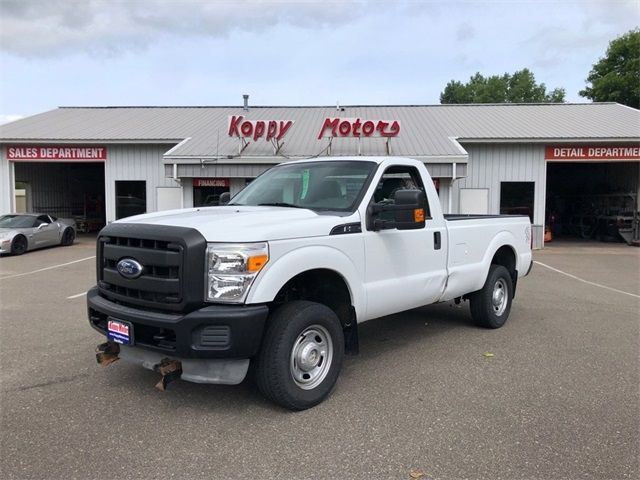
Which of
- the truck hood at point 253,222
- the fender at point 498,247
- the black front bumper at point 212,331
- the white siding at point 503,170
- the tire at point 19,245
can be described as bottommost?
the tire at point 19,245

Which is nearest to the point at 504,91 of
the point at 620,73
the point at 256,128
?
the point at 620,73

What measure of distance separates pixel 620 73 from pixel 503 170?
102 feet

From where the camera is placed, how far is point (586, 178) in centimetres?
2686

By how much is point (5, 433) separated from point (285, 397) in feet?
6.66

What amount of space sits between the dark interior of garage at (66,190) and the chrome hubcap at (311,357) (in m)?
23.4

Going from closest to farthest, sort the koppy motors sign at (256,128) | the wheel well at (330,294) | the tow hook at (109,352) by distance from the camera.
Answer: the tow hook at (109,352) → the wheel well at (330,294) → the koppy motors sign at (256,128)

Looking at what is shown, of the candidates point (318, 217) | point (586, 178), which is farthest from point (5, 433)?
point (586, 178)

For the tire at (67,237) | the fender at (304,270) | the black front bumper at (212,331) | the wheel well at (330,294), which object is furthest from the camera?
the tire at (67,237)

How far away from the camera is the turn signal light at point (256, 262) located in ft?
12.2

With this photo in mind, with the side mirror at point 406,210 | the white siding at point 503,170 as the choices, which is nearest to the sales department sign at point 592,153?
the white siding at point 503,170

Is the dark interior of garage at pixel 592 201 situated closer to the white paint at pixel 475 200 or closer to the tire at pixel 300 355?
the white paint at pixel 475 200

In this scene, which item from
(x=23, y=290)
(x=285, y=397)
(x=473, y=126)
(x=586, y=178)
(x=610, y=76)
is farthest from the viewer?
(x=610, y=76)

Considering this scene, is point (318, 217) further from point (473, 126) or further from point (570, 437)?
point (473, 126)

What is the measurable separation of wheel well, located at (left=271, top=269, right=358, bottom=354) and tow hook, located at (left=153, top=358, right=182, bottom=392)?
0.97m
